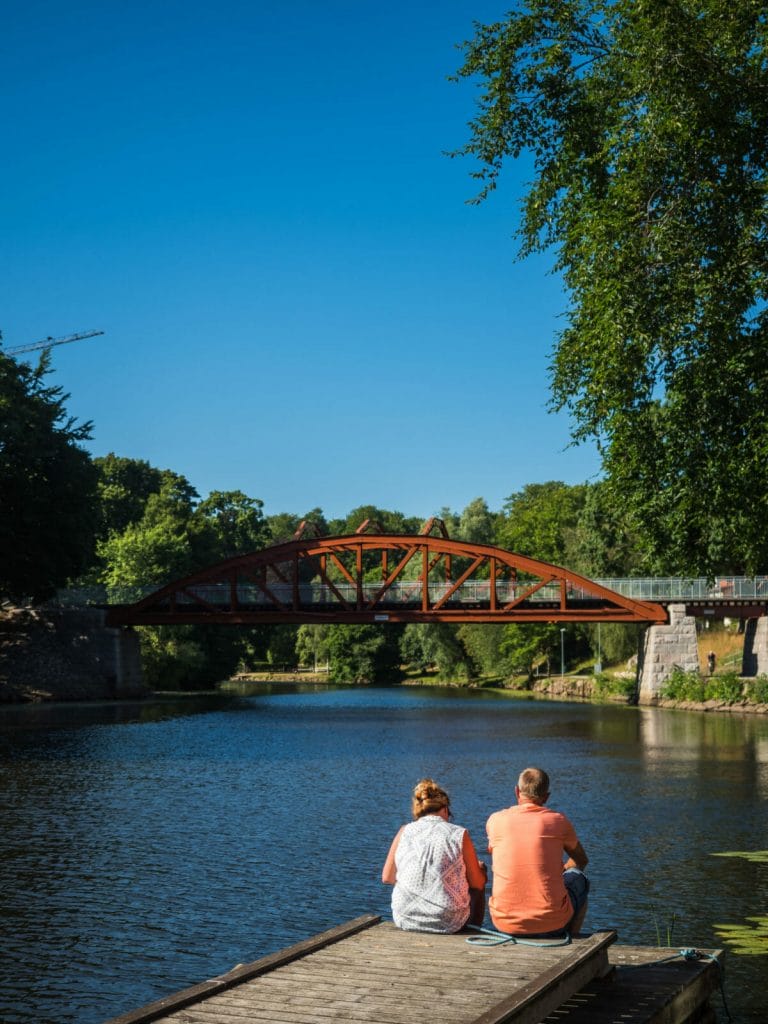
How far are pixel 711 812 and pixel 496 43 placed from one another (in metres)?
13.6

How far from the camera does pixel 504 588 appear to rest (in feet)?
234

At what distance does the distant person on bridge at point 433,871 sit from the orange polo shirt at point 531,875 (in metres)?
0.24

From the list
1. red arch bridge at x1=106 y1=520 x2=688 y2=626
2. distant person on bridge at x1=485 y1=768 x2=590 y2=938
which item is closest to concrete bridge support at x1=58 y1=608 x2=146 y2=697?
red arch bridge at x1=106 y1=520 x2=688 y2=626

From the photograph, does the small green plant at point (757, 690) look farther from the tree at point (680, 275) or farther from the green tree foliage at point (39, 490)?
the tree at point (680, 275)

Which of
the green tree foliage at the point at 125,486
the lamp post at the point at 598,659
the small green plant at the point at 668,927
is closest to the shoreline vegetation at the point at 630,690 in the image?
the lamp post at the point at 598,659

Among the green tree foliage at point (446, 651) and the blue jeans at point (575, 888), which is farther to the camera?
the green tree foliage at point (446, 651)

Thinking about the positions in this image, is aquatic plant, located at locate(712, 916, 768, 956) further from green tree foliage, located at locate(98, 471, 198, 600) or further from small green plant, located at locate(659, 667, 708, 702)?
green tree foliage, located at locate(98, 471, 198, 600)

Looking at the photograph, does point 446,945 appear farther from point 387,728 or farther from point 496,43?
point 387,728

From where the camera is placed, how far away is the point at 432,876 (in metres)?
8.50

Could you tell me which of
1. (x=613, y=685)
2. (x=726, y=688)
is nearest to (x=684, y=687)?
(x=726, y=688)

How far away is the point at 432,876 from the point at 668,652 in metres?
57.2

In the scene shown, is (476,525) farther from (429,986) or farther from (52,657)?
(429,986)

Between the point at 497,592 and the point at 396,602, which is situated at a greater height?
the point at 497,592

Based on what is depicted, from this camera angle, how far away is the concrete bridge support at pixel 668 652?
208ft
